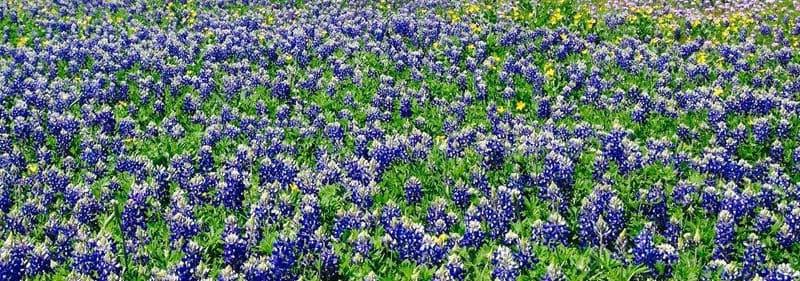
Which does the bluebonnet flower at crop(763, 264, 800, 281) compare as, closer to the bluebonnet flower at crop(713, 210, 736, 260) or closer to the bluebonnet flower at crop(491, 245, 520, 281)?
the bluebonnet flower at crop(713, 210, 736, 260)

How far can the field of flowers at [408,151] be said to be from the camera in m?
5.02

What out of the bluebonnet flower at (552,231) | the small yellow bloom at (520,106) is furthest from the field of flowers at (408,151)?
the small yellow bloom at (520,106)

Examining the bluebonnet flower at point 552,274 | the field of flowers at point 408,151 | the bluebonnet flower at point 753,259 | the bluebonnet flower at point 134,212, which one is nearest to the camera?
the bluebonnet flower at point 552,274

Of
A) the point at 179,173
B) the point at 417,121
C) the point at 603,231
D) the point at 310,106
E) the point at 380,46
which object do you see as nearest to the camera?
the point at 603,231

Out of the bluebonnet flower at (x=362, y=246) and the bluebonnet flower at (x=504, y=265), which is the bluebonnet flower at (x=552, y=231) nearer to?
the bluebonnet flower at (x=504, y=265)

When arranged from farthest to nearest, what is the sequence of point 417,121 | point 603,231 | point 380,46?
point 380,46 → point 417,121 → point 603,231

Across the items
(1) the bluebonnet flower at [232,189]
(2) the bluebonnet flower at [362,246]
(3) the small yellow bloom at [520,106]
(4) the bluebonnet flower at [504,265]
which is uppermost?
(4) the bluebonnet flower at [504,265]

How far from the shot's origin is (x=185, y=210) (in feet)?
18.1

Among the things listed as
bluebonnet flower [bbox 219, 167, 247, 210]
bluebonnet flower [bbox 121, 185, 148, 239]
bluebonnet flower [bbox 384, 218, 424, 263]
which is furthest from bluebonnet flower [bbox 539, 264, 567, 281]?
bluebonnet flower [bbox 121, 185, 148, 239]

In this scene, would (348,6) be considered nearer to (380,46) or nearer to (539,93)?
(380,46)

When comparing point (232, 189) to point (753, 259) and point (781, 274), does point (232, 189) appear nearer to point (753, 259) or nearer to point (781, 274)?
point (753, 259)

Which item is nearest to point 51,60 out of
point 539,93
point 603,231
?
point 539,93

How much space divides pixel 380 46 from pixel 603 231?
239 inches

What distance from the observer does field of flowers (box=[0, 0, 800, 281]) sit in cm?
502
